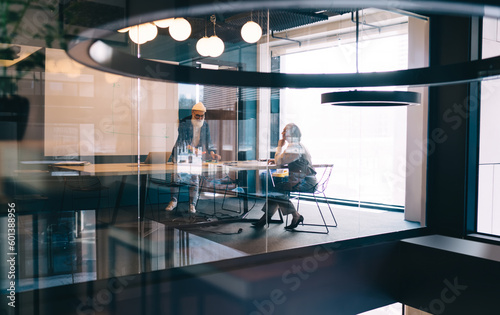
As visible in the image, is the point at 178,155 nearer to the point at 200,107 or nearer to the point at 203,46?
the point at 200,107

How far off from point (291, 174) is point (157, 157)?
6.19 feet

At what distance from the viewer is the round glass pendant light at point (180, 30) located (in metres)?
3.55

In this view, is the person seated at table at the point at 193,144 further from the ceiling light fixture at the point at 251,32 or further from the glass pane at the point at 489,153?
the glass pane at the point at 489,153

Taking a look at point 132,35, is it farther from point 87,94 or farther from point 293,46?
point 293,46

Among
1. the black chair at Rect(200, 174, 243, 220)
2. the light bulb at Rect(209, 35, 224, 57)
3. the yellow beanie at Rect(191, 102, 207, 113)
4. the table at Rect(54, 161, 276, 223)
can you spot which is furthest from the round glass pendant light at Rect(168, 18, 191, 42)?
the black chair at Rect(200, 174, 243, 220)

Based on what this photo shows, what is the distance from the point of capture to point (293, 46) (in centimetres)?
487

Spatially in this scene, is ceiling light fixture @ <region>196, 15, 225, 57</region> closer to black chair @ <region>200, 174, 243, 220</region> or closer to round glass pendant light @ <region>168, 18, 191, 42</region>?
round glass pendant light @ <region>168, 18, 191, 42</region>

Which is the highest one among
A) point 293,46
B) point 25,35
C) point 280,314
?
point 293,46

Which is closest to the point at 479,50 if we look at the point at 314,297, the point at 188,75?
the point at 314,297

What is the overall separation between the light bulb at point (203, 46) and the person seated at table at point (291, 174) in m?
1.43

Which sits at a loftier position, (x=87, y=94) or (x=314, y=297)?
(x=87, y=94)

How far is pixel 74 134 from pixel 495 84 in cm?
503

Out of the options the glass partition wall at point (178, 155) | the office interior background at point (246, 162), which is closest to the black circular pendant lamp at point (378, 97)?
the glass partition wall at point (178, 155)

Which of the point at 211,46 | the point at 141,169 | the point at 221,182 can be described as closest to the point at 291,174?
the point at 221,182
